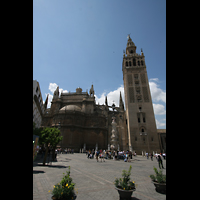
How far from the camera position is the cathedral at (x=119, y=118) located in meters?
30.8

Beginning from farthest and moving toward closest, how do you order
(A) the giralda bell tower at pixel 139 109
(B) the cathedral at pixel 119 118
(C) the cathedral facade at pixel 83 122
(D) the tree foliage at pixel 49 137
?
(C) the cathedral facade at pixel 83 122 < (B) the cathedral at pixel 119 118 < (A) the giralda bell tower at pixel 139 109 < (D) the tree foliage at pixel 49 137

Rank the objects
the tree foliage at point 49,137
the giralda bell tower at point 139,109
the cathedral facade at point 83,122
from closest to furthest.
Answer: the tree foliage at point 49,137
the giralda bell tower at point 139,109
the cathedral facade at point 83,122

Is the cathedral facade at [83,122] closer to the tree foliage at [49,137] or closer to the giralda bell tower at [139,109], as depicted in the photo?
the giralda bell tower at [139,109]

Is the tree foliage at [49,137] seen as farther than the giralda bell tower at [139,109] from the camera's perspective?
No

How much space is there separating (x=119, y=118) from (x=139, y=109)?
995 cm

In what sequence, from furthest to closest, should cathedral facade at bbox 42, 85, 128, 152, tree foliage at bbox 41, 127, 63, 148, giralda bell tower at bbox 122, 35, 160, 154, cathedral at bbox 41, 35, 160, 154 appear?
cathedral facade at bbox 42, 85, 128, 152 → cathedral at bbox 41, 35, 160, 154 → giralda bell tower at bbox 122, 35, 160, 154 → tree foliage at bbox 41, 127, 63, 148

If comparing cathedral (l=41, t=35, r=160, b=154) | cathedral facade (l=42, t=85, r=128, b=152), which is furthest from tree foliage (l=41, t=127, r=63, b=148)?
cathedral facade (l=42, t=85, r=128, b=152)

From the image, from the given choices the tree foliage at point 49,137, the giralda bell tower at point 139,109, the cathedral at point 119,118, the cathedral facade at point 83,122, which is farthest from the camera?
the cathedral facade at point 83,122

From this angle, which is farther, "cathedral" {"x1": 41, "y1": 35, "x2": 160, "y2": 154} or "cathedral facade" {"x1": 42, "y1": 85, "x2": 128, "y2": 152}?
"cathedral facade" {"x1": 42, "y1": 85, "x2": 128, "y2": 152}

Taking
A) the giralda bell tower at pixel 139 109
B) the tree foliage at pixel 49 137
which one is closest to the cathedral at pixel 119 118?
the giralda bell tower at pixel 139 109

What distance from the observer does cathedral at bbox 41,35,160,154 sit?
101 feet

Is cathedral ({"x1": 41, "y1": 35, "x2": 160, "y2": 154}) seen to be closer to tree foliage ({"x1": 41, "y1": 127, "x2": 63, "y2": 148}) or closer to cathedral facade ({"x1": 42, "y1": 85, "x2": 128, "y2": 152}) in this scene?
cathedral facade ({"x1": 42, "y1": 85, "x2": 128, "y2": 152})
